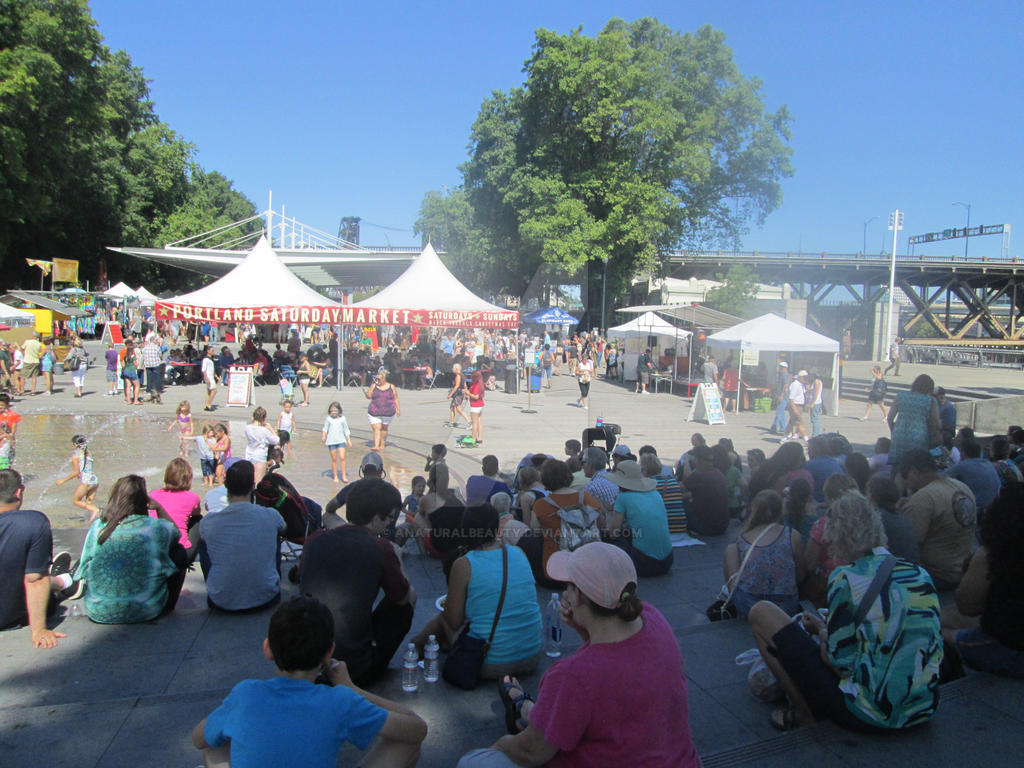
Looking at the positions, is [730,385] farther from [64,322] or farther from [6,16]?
[6,16]

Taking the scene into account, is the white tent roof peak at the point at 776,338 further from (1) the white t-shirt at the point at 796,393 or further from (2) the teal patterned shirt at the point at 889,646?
(2) the teal patterned shirt at the point at 889,646

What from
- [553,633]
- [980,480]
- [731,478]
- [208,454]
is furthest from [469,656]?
[208,454]

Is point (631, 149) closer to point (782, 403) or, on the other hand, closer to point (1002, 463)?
point (782, 403)

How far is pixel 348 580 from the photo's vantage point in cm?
371

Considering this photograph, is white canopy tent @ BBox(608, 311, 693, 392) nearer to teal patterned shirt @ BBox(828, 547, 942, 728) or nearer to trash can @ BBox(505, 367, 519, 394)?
trash can @ BBox(505, 367, 519, 394)

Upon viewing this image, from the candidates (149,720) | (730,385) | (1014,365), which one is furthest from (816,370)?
(1014,365)

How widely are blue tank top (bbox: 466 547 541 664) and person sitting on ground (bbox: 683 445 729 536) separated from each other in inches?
159

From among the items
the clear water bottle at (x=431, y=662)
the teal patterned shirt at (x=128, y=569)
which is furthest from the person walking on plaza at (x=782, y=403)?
the teal patterned shirt at (x=128, y=569)

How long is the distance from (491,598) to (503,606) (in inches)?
3.2

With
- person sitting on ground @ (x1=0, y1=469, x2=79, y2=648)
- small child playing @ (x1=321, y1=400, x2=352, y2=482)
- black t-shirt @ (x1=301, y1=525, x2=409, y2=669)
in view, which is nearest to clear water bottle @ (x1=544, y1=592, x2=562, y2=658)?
black t-shirt @ (x1=301, y1=525, x2=409, y2=669)

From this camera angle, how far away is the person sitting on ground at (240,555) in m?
4.85

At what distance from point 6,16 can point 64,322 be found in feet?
41.1

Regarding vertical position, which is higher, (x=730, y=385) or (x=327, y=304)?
(x=327, y=304)

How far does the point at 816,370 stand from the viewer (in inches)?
810
